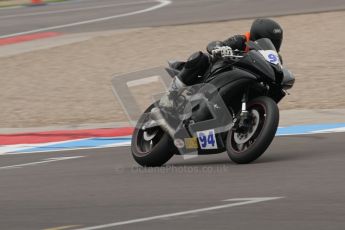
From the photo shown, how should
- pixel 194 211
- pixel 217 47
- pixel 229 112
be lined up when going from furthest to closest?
pixel 217 47 → pixel 229 112 → pixel 194 211

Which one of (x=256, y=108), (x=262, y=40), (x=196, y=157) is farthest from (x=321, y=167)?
(x=196, y=157)

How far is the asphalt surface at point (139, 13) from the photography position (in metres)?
25.4

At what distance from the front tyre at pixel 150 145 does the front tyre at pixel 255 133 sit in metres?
0.77

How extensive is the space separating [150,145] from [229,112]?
109cm

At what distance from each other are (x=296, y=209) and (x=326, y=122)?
639 centimetres

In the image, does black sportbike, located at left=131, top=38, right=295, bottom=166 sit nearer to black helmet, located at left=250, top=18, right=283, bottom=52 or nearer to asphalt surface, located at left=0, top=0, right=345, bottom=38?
black helmet, located at left=250, top=18, right=283, bottom=52

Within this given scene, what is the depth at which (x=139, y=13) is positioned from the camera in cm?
2909

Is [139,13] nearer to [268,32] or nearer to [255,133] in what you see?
[268,32]

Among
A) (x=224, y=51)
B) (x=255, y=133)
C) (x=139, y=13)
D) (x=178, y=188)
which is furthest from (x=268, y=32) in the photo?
(x=139, y=13)

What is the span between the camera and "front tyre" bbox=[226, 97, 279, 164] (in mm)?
8734

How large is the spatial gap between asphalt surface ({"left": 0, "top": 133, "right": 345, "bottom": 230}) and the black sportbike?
0.21m

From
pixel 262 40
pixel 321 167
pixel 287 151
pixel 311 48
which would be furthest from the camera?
pixel 311 48

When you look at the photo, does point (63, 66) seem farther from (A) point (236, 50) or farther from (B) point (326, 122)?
(A) point (236, 50)

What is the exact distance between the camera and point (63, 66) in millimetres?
20547
